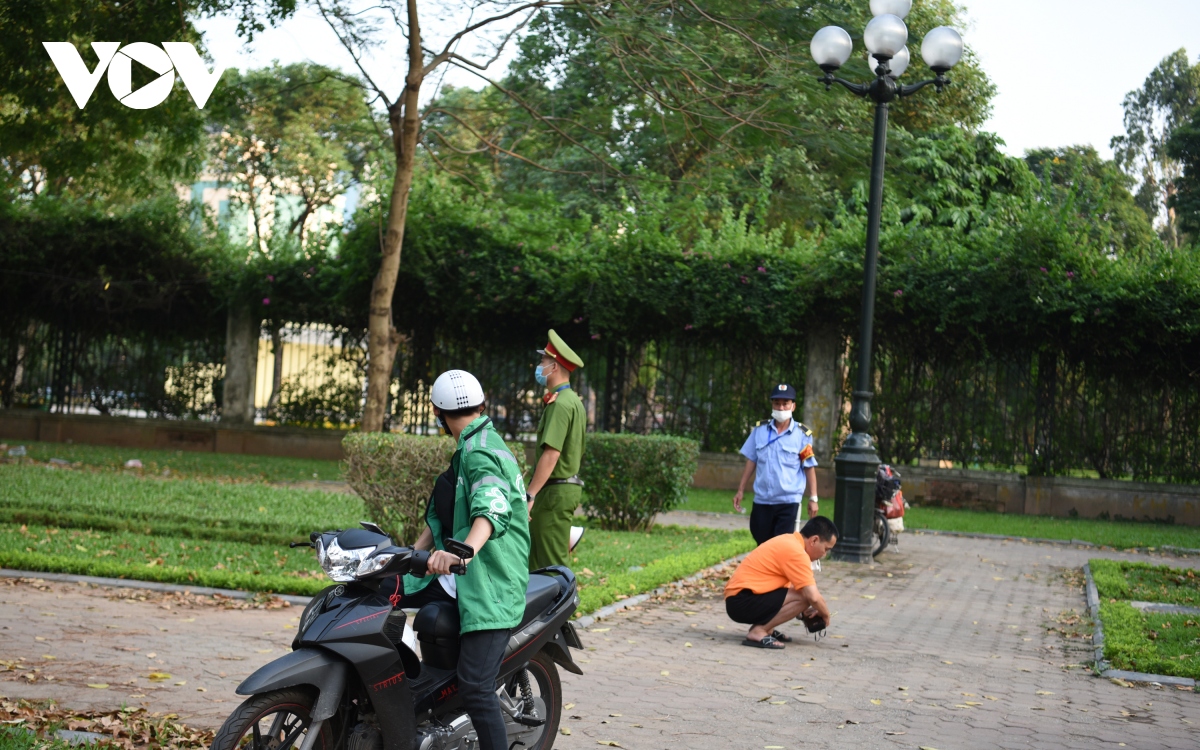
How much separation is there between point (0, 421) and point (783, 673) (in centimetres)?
2095

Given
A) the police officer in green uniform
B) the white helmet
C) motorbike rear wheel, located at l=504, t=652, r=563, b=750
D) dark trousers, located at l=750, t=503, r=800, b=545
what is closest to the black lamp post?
dark trousers, located at l=750, t=503, r=800, b=545

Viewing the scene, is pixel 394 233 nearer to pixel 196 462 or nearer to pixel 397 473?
pixel 397 473

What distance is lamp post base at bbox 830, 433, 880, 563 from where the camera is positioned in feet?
40.5

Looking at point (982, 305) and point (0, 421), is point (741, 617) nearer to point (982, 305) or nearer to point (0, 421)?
point (982, 305)

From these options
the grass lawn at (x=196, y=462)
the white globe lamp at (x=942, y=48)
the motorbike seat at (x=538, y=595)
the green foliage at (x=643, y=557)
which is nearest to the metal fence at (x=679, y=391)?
the grass lawn at (x=196, y=462)

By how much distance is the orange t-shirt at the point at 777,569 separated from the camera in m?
7.79

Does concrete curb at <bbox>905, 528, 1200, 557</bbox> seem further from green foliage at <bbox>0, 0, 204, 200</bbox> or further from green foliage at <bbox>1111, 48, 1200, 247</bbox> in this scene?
green foliage at <bbox>1111, 48, 1200, 247</bbox>

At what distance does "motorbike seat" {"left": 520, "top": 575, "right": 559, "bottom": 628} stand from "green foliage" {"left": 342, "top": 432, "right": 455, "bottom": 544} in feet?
16.5

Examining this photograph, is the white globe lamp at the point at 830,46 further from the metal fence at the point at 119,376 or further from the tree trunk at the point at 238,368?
the metal fence at the point at 119,376

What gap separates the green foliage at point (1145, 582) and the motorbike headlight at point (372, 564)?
27.8ft

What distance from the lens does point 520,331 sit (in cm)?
2186

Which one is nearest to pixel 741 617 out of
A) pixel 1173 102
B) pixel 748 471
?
pixel 748 471

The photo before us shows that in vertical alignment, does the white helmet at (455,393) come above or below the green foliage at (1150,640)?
above

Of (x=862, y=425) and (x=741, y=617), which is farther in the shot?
(x=862, y=425)
